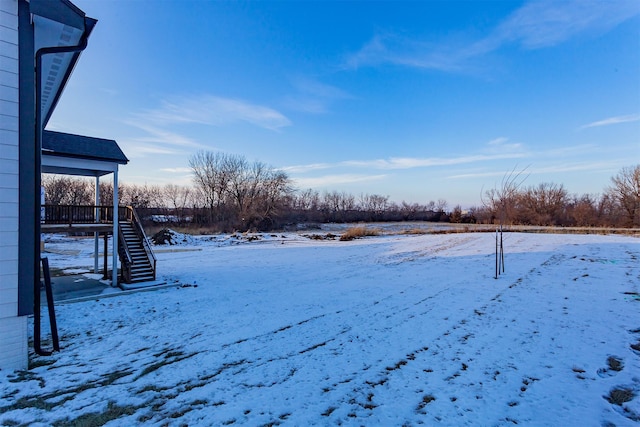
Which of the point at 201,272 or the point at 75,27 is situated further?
the point at 201,272

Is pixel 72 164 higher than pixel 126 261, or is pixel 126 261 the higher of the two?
pixel 72 164

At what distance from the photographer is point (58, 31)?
4332mm

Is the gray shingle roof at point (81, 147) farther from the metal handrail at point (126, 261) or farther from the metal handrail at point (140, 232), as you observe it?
the metal handrail at point (126, 261)

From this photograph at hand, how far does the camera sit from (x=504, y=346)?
4.48 metres

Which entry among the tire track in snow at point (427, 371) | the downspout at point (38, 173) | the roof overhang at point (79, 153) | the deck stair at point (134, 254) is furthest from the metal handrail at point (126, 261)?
the tire track in snow at point (427, 371)

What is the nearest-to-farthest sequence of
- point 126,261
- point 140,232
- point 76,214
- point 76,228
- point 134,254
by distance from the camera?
1. point 76,228
2. point 126,261
3. point 134,254
4. point 76,214
5. point 140,232

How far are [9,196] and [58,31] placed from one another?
8.12 feet

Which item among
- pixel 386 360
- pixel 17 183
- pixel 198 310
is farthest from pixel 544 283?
pixel 17 183

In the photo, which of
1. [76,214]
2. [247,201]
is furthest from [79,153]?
[247,201]

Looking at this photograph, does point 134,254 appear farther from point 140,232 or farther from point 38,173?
point 38,173

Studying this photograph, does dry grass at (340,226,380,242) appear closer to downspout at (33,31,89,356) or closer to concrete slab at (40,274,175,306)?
concrete slab at (40,274,175,306)

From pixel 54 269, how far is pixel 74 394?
33.5 feet

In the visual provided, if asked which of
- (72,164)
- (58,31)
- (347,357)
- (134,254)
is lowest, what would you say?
(347,357)

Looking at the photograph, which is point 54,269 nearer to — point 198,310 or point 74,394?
point 198,310
